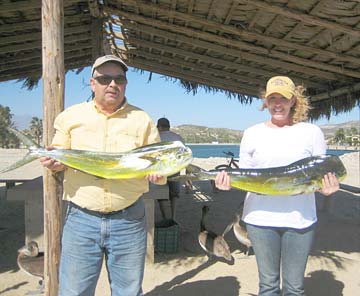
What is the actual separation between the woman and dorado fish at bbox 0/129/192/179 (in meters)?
0.47

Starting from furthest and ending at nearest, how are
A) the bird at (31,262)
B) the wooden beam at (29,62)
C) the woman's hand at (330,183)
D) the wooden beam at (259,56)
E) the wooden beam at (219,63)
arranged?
the wooden beam at (29,62)
the wooden beam at (219,63)
the wooden beam at (259,56)
the bird at (31,262)
the woman's hand at (330,183)

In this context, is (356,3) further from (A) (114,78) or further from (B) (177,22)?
(A) (114,78)

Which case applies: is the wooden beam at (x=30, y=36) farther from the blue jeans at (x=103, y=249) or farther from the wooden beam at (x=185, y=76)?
the blue jeans at (x=103, y=249)

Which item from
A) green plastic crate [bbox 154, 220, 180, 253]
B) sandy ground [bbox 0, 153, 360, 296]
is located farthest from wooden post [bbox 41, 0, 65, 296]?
green plastic crate [bbox 154, 220, 180, 253]

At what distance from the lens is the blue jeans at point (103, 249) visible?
2697mm

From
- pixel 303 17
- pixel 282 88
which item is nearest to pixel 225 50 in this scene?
pixel 303 17

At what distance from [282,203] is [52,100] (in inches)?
88.1

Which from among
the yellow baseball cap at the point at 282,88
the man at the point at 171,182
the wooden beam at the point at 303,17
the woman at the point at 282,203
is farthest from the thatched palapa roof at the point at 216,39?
the woman at the point at 282,203

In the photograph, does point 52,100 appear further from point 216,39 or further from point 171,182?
point 171,182

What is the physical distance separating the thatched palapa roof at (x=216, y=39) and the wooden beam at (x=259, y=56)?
0.06 ft

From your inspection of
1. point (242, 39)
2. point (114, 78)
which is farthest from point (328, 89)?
point (114, 78)

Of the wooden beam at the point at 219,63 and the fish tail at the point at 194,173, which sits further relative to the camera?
the wooden beam at the point at 219,63

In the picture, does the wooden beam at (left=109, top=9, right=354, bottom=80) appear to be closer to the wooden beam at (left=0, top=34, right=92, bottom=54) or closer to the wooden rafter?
the wooden rafter

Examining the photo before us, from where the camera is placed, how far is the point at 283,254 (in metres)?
2.95
